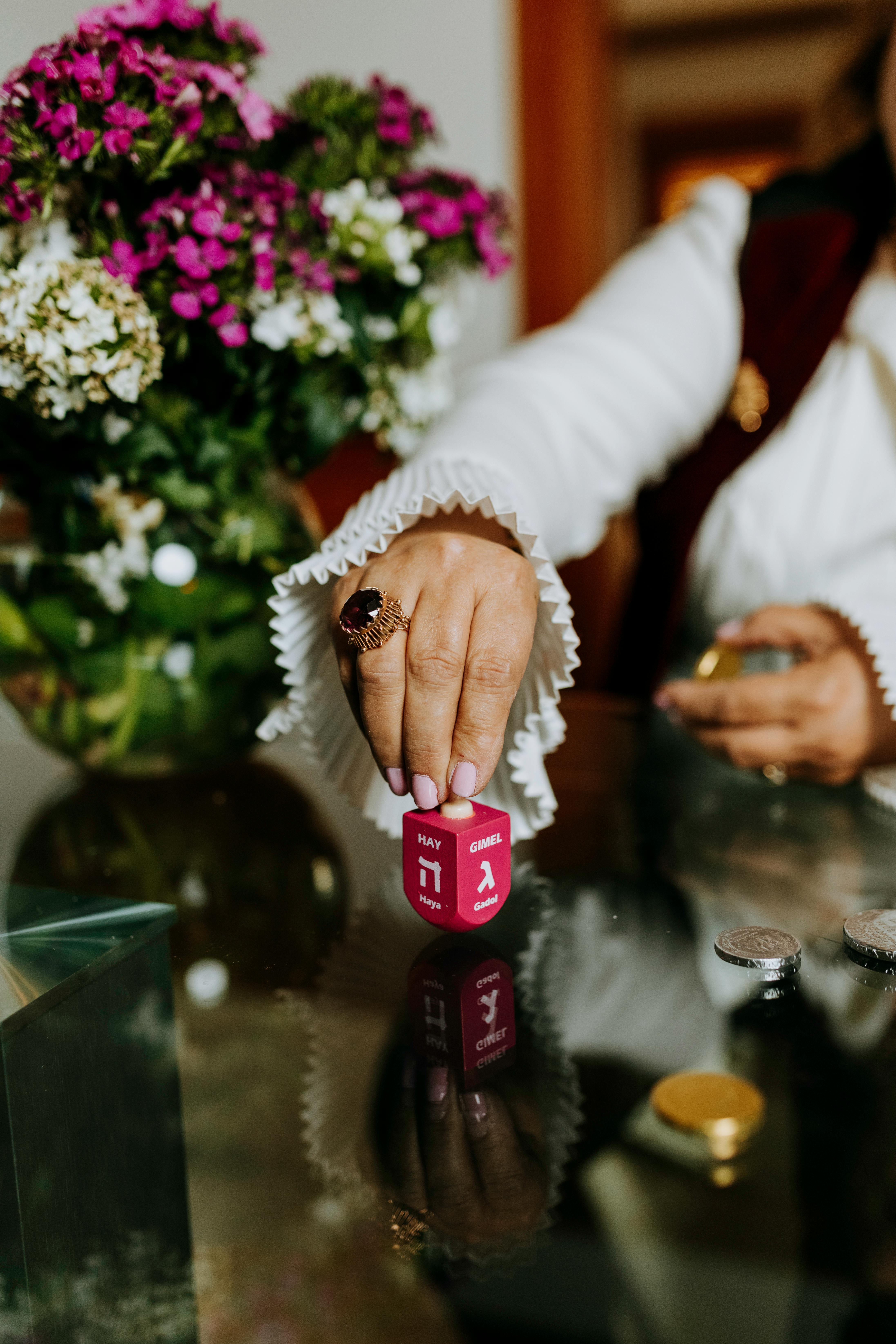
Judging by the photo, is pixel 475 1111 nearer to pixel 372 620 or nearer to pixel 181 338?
pixel 372 620

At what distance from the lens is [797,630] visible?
0.57 m

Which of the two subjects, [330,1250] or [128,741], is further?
[128,741]

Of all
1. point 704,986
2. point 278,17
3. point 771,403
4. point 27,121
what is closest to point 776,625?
point 704,986

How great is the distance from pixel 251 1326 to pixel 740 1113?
0.15m

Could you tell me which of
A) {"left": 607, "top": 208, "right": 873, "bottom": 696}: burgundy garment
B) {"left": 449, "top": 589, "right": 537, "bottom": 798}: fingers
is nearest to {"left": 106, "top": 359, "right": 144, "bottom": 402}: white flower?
{"left": 449, "top": 589, "right": 537, "bottom": 798}: fingers

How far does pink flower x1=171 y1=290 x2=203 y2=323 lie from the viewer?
45cm

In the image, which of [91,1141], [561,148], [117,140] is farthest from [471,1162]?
[561,148]

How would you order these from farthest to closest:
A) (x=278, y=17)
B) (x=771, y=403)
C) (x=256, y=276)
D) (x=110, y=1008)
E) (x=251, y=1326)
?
1. (x=278, y=17)
2. (x=771, y=403)
3. (x=256, y=276)
4. (x=110, y=1008)
5. (x=251, y=1326)

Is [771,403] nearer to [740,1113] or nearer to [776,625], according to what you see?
[776,625]

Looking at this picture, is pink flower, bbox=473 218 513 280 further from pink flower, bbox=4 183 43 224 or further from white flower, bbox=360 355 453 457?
pink flower, bbox=4 183 43 224

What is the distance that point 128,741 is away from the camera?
55 cm

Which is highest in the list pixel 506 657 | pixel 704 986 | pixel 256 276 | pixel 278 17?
pixel 278 17

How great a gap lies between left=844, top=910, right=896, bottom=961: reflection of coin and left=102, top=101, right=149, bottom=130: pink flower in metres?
0.47

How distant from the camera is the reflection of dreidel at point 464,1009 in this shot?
13.5 inches
